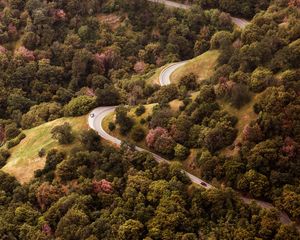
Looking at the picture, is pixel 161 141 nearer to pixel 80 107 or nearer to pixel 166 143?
pixel 166 143

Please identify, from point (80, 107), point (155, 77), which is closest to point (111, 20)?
point (155, 77)

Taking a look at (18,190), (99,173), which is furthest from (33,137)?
(99,173)

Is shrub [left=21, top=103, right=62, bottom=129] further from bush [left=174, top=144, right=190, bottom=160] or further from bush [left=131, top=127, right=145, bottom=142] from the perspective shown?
bush [left=174, top=144, right=190, bottom=160]

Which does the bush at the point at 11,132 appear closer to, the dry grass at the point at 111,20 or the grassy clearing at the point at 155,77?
the grassy clearing at the point at 155,77

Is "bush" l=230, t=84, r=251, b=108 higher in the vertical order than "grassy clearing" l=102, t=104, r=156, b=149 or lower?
higher

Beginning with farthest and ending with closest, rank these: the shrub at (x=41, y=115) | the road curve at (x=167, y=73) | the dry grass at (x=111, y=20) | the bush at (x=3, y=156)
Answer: the dry grass at (x=111, y=20)
the road curve at (x=167, y=73)
the shrub at (x=41, y=115)
the bush at (x=3, y=156)

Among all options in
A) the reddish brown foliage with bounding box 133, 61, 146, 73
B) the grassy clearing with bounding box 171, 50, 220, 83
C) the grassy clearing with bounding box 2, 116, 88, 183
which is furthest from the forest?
the grassy clearing with bounding box 171, 50, 220, 83

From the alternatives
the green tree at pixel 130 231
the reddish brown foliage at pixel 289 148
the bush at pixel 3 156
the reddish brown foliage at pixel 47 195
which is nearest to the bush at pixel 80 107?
the bush at pixel 3 156
